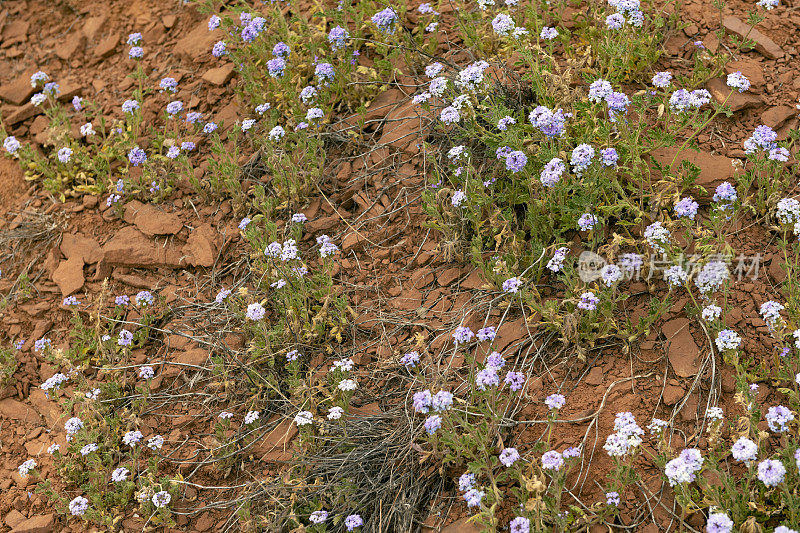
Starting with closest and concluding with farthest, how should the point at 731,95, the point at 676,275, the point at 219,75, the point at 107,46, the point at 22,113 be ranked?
1. the point at 676,275
2. the point at 731,95
3. the point at 219,75
4. the point at 22,113
5. the point at 107,46

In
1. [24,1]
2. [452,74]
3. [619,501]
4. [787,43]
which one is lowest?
[619,501]

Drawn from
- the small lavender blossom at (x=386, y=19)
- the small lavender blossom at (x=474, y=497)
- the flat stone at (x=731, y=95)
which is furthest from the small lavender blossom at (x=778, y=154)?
the small lavender blossom at (x=386, y=19)

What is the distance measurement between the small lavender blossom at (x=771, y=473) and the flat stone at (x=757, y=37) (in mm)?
3640

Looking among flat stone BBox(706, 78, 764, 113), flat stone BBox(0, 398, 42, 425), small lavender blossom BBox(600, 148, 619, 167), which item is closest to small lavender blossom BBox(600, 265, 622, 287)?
small lavender blossom BBox(600, 148, 619, 167)

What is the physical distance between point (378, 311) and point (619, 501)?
84.9 inches

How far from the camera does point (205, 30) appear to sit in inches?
312

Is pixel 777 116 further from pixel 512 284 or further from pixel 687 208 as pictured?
pixel 512 284

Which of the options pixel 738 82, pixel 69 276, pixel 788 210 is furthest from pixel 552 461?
pixel 69 276

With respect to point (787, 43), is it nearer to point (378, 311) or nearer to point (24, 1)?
point (378, 311)

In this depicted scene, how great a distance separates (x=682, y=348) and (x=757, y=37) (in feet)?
9.63

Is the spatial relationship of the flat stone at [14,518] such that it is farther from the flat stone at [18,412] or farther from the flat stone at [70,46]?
the flat stone at [70,46]

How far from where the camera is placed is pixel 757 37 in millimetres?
5984

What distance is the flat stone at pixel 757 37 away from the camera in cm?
591

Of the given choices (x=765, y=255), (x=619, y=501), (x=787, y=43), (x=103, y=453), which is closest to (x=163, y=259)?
(x=103, y=453)
